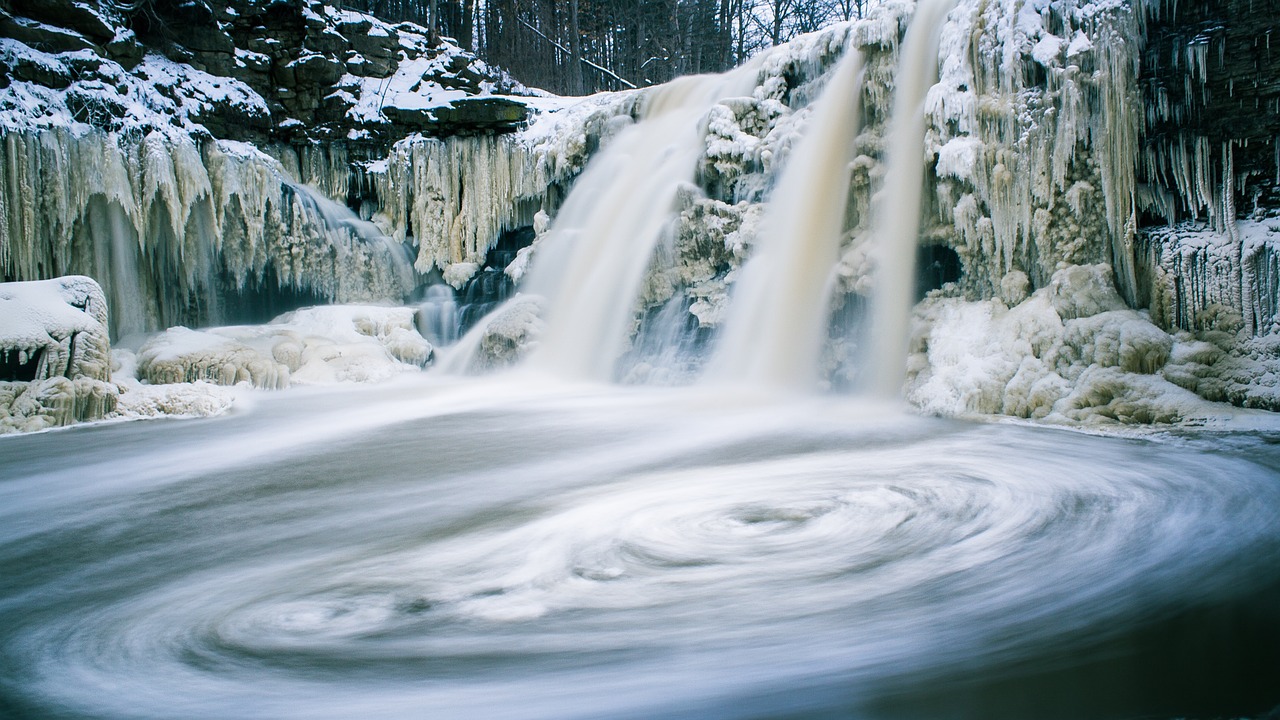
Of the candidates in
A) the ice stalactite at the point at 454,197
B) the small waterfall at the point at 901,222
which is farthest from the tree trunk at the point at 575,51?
the small waterfall at the point at 901,222

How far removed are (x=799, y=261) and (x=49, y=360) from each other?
546cm

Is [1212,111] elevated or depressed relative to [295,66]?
depressed

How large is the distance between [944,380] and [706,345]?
222 centimetres

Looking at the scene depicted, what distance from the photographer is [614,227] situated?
8328 millimetres

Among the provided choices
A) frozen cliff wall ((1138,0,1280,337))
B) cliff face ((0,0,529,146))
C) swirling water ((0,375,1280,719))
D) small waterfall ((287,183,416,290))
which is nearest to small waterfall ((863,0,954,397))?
swirling water ((0,375,1280,719))

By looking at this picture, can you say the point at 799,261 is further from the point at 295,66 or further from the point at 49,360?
the point at 295,66

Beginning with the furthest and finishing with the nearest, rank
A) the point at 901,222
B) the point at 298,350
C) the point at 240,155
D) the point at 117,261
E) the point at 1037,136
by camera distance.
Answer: the point at 240,155, the point at 117,261, the point at 298,350, the point at 901,222, the point at 1037,136

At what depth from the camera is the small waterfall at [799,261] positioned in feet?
20.5

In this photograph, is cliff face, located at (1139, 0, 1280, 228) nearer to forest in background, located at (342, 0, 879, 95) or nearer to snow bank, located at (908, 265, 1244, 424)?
snow bank, located at (908, 265, 1244, 424)

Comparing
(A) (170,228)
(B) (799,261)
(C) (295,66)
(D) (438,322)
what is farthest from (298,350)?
Answer: (B) (799,261)

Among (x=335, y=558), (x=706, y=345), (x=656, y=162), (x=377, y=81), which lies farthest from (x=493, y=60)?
(x=335, y=558)

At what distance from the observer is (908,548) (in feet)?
8.82

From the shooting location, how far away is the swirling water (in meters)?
1.83

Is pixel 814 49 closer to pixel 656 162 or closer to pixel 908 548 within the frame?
pixel 656 162
